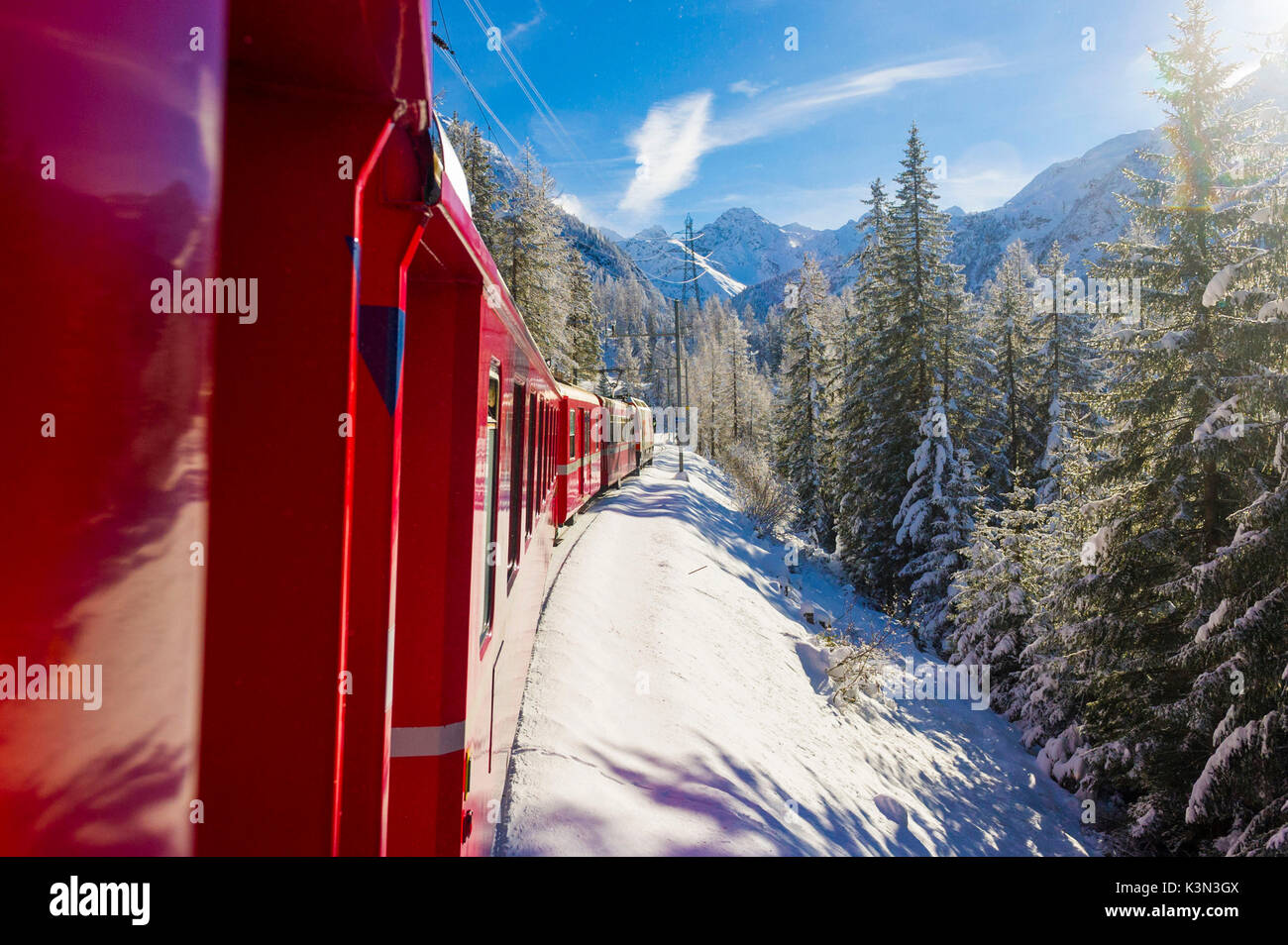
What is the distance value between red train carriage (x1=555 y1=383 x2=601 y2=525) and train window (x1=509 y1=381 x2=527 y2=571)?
16.8 feet

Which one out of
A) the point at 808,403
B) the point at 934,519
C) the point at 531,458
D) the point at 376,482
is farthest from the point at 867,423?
the point at 376,482

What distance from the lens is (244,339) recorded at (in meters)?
1.46

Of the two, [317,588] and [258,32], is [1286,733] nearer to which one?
[317,588]

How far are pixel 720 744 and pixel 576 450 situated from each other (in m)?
7.73

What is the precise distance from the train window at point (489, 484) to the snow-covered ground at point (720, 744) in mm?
1854

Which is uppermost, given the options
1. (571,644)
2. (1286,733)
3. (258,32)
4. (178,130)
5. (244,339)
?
(258,32)

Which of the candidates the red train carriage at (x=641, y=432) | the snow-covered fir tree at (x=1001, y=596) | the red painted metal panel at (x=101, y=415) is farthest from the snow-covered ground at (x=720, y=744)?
the red train carriage at (x=641, y=432)

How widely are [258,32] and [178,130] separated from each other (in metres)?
0.31

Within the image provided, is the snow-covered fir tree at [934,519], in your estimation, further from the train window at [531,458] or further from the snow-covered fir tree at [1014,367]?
the train window at [531,458]

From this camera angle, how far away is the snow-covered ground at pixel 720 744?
4.53 metres

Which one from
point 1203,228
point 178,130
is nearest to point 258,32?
point 178,130

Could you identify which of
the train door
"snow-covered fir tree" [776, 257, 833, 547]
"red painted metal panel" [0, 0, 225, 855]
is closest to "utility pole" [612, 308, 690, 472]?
"snow-covered fir tree" [776, 257, 833, 547]

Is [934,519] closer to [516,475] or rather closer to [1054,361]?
[1054,361]
